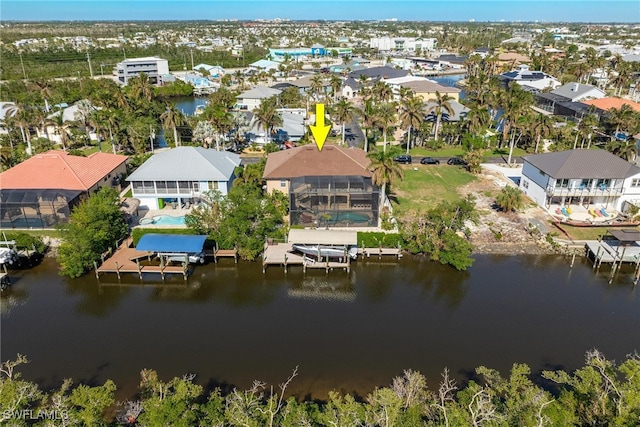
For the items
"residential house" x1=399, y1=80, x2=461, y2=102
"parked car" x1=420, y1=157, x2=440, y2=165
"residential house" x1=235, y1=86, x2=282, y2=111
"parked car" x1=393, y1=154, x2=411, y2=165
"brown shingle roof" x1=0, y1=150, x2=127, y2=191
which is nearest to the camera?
→ "brown shingle roof" x1=0, y1=150, x2=127, y2=191

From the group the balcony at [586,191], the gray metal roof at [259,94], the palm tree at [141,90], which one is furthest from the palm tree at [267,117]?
the balcony at [586,191]

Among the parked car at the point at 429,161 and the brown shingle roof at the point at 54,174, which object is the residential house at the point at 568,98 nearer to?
the parked car at the point at 429,161

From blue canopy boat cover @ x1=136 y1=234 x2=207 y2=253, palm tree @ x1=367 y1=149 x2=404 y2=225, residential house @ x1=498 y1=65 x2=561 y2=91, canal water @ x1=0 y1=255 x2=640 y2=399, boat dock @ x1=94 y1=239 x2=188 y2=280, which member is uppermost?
residential house @ x1=498 y1=65 x2=561 y2=91

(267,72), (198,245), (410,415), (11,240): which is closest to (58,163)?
(11,240)

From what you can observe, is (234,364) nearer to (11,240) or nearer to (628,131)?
(11,240)

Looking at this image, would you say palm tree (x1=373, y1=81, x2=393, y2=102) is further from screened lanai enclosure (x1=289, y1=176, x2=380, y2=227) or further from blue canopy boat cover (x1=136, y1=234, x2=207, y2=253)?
blue canopy boat cover (x1=136, y1=234, x2=207, y2=253)

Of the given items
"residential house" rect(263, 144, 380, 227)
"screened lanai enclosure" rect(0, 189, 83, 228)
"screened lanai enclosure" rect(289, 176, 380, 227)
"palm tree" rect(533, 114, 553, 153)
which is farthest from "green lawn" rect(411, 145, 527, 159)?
"screened lanai enclosure" rect(0, 189, 83, 228)
